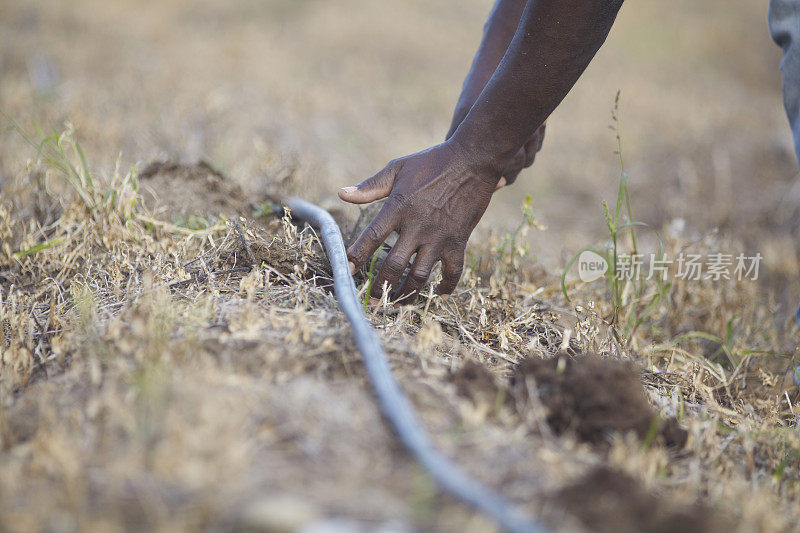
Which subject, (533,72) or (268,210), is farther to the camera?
(268,210)

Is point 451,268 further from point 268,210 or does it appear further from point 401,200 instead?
point 268,210

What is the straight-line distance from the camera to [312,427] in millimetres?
1195

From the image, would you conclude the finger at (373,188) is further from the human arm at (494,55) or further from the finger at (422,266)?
the human arm at (494,55)

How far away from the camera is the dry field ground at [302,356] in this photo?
1056 millimetres

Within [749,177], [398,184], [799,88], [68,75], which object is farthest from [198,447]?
[749,177]

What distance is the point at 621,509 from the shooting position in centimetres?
105

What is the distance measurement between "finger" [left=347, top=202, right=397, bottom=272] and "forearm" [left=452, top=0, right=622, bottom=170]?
307 millimetres

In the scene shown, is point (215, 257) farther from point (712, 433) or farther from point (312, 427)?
point (712, 433)

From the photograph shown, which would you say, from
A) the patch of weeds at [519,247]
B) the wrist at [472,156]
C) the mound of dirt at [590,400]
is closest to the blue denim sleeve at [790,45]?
the patch of weeds at [519,247]

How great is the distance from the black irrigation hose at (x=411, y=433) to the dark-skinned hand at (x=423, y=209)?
15 centimetres

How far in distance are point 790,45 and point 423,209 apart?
4.65 feet

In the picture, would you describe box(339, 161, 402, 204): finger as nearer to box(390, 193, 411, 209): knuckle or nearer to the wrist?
box(390, 193, 411, 209): knuckle

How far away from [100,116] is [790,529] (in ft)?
14.0

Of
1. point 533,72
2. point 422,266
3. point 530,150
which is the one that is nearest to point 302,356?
point 422,266
